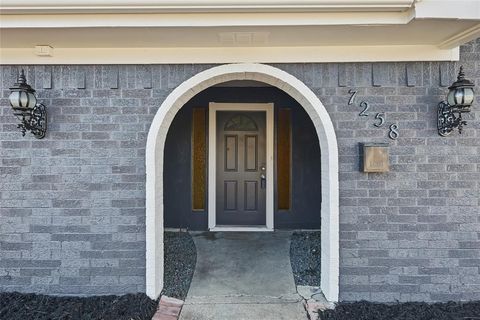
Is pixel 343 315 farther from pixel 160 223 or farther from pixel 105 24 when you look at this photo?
pixel 105 24

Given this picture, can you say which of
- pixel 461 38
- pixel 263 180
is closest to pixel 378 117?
pixel 461 38

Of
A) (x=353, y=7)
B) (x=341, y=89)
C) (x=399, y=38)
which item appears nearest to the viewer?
(x=353, y=7)

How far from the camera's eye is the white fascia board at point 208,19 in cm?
249

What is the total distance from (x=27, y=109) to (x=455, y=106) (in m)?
3.86

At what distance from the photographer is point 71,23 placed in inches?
100

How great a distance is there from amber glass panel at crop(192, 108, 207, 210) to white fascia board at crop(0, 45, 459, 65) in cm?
228

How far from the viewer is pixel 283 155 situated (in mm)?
5371

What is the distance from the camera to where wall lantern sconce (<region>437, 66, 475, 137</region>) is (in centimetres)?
276

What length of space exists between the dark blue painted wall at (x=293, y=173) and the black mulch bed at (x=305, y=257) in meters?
0.36

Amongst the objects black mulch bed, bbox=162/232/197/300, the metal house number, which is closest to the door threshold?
black mulch bed, bbox=162/232/197/300

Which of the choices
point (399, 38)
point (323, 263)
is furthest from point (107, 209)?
point (399, 38)

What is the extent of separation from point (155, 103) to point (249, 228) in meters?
2.94

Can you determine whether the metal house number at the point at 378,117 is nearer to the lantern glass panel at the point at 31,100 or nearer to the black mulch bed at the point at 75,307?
the black mulch bed at the point at 75,307

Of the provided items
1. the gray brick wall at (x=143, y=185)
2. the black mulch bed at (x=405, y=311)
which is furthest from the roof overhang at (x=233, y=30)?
the black mulch bed at (x=405, y=311)
